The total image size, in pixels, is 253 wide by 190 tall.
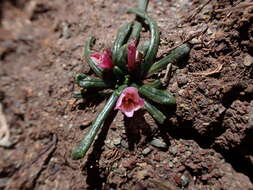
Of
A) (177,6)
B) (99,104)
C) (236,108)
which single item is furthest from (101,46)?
(236,108)

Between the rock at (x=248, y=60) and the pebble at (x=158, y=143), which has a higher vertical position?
the rock at (x=248, y=60)

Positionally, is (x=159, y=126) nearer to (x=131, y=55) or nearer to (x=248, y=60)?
(x=131, y=55)

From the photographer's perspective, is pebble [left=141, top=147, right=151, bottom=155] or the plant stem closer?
the plant stem

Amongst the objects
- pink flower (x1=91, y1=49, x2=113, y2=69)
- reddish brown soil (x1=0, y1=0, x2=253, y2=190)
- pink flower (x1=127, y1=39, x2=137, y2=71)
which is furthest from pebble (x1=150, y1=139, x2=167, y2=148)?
pink flower (x1=91, y1=49, x2=113, y2=69)

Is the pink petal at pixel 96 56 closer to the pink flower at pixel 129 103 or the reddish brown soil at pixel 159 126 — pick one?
the reddish brown soil at pixel 159 126

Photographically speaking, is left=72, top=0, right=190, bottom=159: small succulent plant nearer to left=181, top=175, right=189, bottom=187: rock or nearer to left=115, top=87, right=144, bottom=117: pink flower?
left=115, top=87, right=144, bottom=117: pink flower

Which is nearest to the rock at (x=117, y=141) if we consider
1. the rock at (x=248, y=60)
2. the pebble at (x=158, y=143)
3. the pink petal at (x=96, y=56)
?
the pebble at (x=158, y=143)

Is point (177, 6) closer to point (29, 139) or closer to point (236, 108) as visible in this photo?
point (236, 108)
